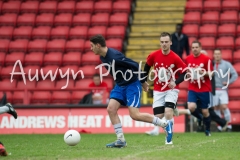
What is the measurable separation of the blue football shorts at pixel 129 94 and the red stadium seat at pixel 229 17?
439 inches

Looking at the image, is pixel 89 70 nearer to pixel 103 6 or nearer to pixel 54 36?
pixel 54 36

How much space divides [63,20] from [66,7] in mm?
808

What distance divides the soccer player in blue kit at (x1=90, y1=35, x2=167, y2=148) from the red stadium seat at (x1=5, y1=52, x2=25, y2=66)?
10.5 metres

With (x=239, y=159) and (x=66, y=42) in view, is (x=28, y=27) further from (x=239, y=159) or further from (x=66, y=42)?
(x=239, y=159)

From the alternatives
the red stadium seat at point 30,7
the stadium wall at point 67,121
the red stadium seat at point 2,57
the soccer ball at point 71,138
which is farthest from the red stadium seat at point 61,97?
the soccer ball at point 71,138

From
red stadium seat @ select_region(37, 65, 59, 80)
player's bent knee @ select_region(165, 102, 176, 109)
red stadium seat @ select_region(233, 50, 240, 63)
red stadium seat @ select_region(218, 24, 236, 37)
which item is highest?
red stadium seat @ select_region(218, 24, 236, 37)

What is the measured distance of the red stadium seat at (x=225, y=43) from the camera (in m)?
19.7

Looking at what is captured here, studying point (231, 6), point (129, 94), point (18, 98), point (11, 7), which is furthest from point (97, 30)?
point (129, 94)

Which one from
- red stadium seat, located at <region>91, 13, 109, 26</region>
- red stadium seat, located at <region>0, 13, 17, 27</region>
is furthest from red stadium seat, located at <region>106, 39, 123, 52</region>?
red stadium seat, located at <region>0, 13, 17, 27</region>

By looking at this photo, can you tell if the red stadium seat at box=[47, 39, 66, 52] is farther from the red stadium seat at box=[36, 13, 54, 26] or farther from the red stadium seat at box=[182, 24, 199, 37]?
the red stadium seat at box=[182, 24, 199, 37]

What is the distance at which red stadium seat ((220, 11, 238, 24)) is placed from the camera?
814 inches

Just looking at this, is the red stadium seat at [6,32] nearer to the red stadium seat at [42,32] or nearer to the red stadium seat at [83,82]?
the red stadium seat at [42,32]

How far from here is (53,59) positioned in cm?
2005

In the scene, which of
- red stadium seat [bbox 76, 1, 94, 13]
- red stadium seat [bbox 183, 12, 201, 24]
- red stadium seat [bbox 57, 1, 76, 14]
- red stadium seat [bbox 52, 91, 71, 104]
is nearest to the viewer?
red stadium seat [bbox 52, 91, 71, 104]
